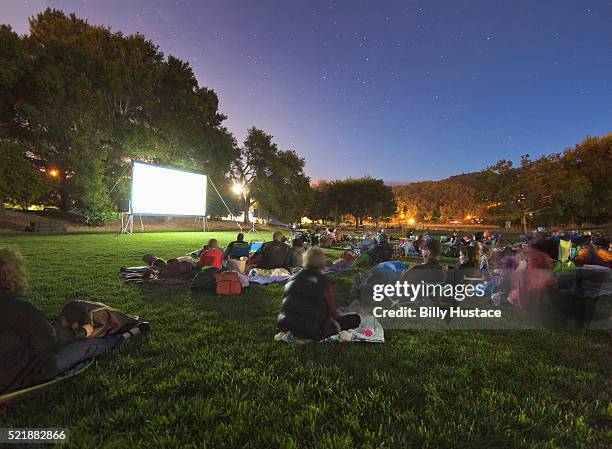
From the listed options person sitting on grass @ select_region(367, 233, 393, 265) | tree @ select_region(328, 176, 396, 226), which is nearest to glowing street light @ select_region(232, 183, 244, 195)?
tree @ select_region(328, 176, 396, 226)

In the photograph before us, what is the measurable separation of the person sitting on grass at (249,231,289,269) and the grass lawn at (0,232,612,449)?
14.0 ft

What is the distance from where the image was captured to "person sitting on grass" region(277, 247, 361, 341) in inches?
151

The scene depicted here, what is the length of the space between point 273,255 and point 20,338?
6409 mm

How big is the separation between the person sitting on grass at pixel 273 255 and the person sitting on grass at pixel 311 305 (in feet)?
15.9

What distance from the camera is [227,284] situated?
20.7 feet

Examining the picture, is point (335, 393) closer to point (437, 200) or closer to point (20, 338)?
point (20, 338)

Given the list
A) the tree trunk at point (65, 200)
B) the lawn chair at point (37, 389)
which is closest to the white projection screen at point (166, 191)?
the tree trunk at point (65, 200)

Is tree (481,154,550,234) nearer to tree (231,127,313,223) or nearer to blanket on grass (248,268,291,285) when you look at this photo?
tree (231,127,313,223)

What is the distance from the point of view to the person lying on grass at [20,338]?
2477 mm

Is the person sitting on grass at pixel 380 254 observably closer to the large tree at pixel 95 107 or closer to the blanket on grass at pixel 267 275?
the blanket on grass at pixel 267 275

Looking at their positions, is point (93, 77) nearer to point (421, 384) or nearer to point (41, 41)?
point (41, 41)

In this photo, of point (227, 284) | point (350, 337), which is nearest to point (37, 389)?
point (350, 337)

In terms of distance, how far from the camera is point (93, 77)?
25.5 meters

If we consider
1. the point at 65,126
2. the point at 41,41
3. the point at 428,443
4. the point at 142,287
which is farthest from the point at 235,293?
the point at 41,41
